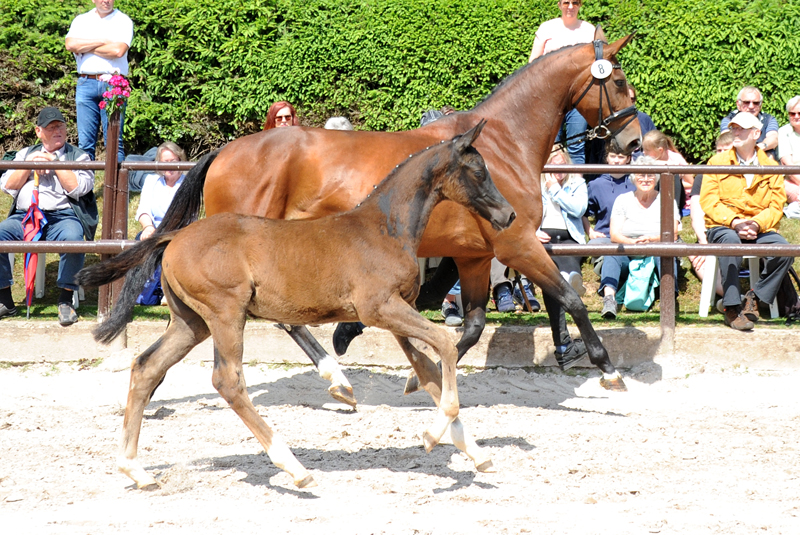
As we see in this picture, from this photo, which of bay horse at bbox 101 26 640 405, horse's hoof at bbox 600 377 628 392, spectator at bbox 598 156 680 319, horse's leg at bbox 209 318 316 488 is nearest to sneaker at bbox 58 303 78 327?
bay horse at bbox 101 26 640 405

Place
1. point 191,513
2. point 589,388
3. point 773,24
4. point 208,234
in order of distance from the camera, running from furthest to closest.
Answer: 1. point 773,24
2. point 589,388
3. point 208,234
4. point 191,513

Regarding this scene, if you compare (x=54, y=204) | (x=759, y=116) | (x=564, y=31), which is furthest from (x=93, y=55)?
(x=759, y=116)

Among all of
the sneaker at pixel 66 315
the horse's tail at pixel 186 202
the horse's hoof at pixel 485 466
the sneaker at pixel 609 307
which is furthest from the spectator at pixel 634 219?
the sneaker at pixel 66 315

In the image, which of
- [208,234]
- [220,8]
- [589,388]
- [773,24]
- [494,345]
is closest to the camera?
[208,234]

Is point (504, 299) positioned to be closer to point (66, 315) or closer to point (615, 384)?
point (615, 384)

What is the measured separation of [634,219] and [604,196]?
0.52m

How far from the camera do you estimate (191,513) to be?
4.07m

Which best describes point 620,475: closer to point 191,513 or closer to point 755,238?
point 191,513

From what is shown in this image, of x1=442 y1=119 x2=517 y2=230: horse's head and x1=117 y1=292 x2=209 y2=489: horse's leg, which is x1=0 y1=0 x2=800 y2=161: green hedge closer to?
x1=442 y1=119 x2=517 y2=230: horse's head

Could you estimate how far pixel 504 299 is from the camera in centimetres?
783

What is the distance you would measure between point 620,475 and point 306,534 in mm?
1685

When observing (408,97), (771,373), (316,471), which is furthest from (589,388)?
(408,97)

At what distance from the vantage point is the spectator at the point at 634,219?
7.54 metres

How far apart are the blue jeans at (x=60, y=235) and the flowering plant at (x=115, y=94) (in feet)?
3.36
